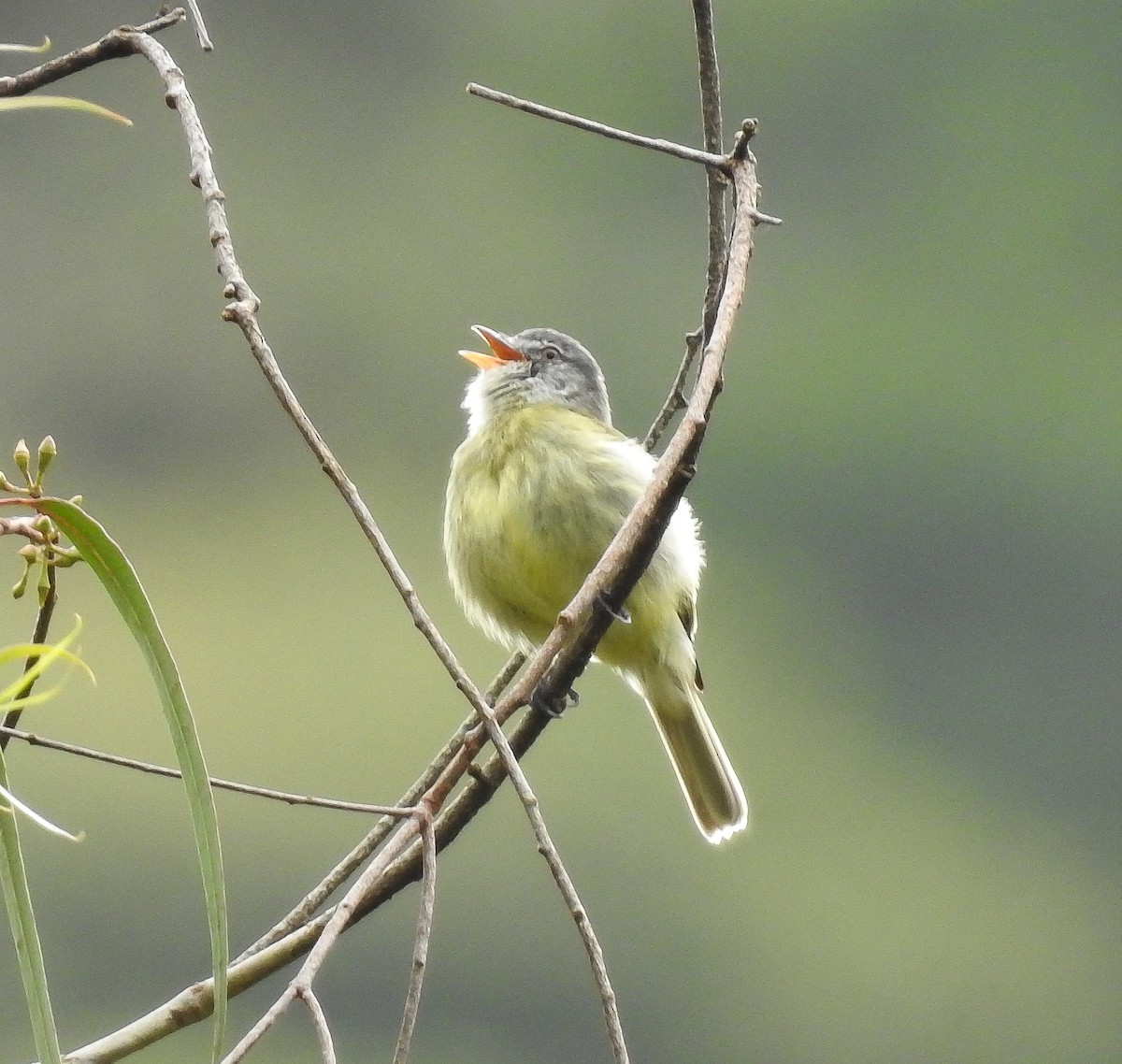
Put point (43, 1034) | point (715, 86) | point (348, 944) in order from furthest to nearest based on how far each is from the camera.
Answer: point (348, 944) < point (715, 86) < point (43, 1034)

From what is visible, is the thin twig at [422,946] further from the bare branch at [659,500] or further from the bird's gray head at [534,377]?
the bird's gray head at [534,377]

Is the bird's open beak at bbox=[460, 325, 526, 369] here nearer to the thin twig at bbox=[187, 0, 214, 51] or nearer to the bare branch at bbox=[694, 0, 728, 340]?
the bare branch at bbox=[694, 0, 728, 340]

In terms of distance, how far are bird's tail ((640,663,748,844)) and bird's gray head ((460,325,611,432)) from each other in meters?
0.81

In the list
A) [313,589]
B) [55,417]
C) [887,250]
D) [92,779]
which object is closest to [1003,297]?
[887,250]

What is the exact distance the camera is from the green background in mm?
26500

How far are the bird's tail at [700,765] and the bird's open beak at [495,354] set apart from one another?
97 centimetres

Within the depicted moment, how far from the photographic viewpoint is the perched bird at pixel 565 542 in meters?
4.80

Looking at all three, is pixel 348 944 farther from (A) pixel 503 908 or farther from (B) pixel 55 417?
(B) pixel 55 417

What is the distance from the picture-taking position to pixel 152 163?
41.1 m

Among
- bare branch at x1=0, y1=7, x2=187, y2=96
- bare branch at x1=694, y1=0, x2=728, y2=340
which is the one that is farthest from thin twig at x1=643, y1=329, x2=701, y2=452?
bare branch at x1=0, y1=7, x2=187, y2=96

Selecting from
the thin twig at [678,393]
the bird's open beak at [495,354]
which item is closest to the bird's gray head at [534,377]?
the bird's open beak at [495,354]

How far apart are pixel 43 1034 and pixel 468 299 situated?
3376 centimetres

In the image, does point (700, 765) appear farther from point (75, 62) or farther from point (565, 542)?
point (75, 62)

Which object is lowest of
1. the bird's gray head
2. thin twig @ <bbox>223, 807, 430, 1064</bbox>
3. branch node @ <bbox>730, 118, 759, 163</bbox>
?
thin twig @ <bbox>223, 807, 430, 1064</bbox>
